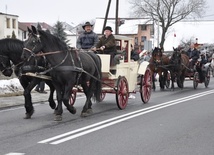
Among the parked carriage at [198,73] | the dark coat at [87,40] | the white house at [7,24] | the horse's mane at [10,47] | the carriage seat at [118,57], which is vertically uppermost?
the white house at [7,24]

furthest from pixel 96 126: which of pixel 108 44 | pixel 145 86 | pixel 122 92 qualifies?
pixel 145 86

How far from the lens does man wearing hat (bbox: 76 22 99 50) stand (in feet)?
39.9

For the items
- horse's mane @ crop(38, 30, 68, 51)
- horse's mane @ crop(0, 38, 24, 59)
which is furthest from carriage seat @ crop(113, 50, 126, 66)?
horse's mane @ crop(0, 38, 24, 59)

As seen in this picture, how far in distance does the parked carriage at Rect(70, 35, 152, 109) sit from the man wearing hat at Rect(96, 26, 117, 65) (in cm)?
21

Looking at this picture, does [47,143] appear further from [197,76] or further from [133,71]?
[197,76]

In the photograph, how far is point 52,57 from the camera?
1016 cm

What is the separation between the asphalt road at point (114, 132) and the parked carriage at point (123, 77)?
1.74ft

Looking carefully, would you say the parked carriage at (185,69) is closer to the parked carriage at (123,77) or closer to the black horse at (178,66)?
the black horse at (178,66)

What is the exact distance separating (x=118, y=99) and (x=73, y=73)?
2.32 m

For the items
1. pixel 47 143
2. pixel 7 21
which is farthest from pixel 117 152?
pixel 7 21

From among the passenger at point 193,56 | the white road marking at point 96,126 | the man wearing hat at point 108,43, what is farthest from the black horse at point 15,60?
the passenger at point 193,56

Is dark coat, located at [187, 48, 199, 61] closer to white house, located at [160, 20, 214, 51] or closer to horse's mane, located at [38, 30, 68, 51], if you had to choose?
horse's mane, located at [38, 30, 68, 51]

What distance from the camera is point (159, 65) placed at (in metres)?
19.3

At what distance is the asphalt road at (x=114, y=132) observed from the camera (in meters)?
7.20
